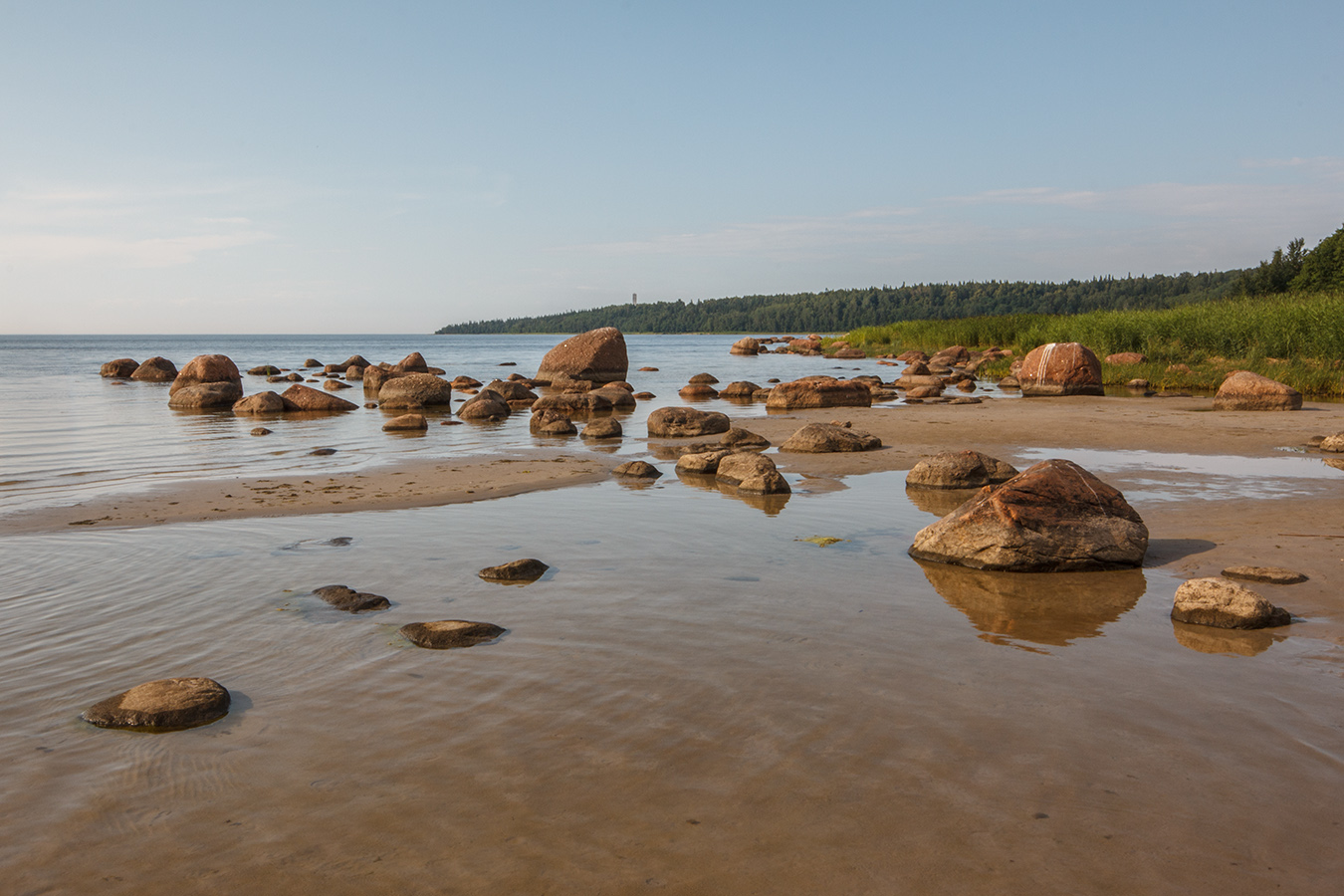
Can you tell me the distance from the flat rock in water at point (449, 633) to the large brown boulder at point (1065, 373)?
73.2 ft

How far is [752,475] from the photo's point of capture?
32.9 feet

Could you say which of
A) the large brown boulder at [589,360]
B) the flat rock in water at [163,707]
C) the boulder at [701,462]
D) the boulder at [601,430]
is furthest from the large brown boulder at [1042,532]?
the large brown boulder at [589,360]

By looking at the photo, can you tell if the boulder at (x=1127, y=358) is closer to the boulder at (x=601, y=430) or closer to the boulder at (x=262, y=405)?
the boulder at (x=601, y=430)

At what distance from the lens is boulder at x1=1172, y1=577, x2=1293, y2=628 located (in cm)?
517

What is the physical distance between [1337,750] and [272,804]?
4308mm

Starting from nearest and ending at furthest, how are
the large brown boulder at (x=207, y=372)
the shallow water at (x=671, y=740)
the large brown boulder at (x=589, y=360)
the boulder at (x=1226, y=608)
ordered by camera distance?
1. the shallow water at (x=671, y=740)
2. the boulder at (x=1226, y=608)
3. the large brown boulder at (x=207, y=372)
4. the large brown boulder at (x=589, y=360)

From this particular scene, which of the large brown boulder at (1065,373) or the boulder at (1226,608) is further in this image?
the large brown boulder at (1065,373)

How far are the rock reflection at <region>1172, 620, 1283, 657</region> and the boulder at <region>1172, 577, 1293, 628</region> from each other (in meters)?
0.05

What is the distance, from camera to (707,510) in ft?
28.8

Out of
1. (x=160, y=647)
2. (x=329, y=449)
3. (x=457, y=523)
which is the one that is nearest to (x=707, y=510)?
(x=457, y=523)

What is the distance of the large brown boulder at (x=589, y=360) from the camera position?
32.0m

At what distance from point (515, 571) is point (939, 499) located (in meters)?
5.17

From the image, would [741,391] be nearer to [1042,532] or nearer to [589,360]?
[589,360]

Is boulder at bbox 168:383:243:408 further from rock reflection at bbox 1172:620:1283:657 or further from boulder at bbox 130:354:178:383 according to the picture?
rock reflection at bbox 1172:620:1283:657
